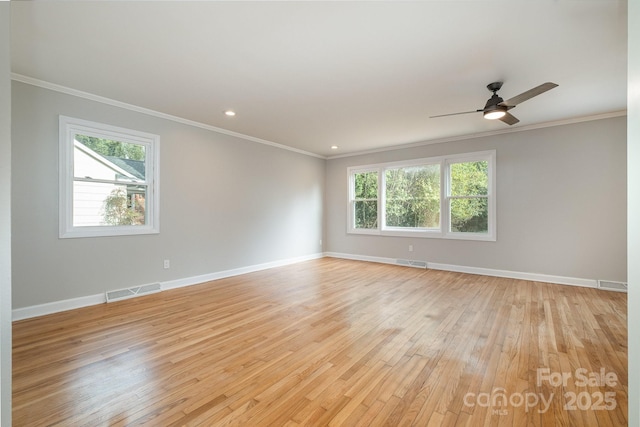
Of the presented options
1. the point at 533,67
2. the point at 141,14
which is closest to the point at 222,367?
the point at 141,14

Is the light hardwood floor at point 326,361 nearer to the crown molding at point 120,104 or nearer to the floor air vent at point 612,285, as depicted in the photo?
the floor air vent at point 612,285

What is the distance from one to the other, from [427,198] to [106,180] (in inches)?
223

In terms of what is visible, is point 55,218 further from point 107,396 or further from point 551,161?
point 551,161

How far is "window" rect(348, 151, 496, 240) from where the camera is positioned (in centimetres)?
529

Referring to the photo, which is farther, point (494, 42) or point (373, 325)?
point (373, 325)

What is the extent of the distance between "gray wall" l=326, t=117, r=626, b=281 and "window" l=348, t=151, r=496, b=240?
207 millimetres

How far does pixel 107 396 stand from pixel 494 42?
13.2ft

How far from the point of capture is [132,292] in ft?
12.6

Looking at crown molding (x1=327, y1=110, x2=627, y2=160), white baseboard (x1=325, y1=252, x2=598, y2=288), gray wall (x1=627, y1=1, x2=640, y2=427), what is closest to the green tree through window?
crown molding (x1=327, y1=110, x2=627, y2=160)

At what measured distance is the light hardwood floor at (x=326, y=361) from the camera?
5.43 feet

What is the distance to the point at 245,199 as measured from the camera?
5.38 meters

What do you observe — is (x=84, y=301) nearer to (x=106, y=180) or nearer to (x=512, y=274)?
(x=106, y=180)

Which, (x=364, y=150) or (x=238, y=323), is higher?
(x=364, y=150)

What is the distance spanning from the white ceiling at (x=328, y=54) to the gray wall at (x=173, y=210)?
0.50 meters
